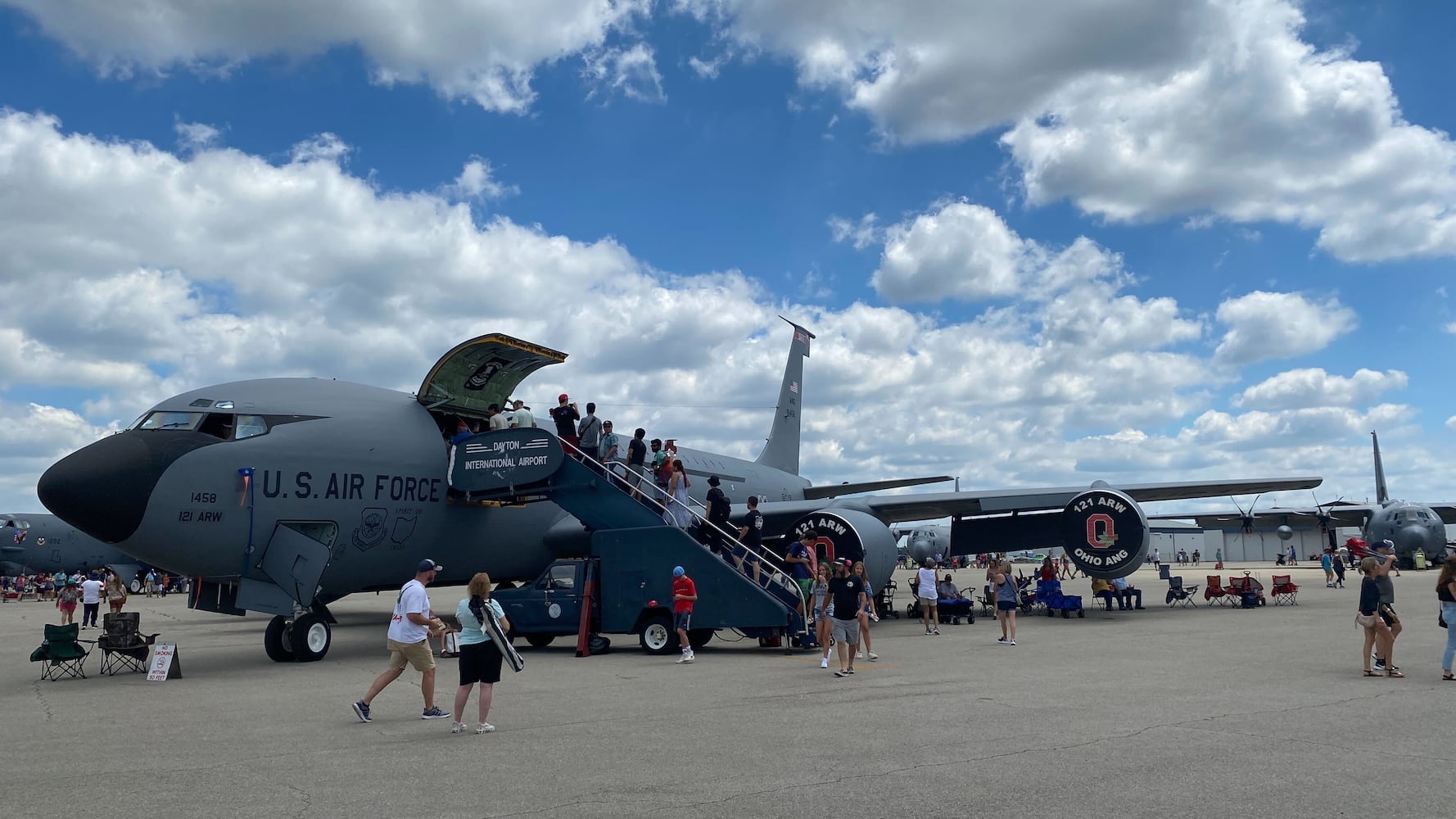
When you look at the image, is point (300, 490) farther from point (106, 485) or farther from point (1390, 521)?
point (1390, 521)

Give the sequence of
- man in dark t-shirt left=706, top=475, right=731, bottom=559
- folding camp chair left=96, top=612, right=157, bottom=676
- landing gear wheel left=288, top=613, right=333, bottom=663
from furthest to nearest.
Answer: man in dark t-shirt left=706, top=475, right=731, bottom=559 < landing gear wheel left=288, top=613, right=333, bottom=663 < folding camp chair left=96, top=612, right=157, bottom=676

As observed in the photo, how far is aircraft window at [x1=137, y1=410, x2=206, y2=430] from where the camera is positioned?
46.7ft

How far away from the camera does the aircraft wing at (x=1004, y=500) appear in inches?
894

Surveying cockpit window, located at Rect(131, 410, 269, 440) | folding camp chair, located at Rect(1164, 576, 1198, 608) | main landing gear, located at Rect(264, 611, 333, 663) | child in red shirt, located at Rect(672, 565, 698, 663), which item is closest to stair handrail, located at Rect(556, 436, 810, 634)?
child in red shirt, located at Rect(672, 565, 698, 663)

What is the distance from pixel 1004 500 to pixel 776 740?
16246 mm

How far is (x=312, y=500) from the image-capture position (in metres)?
15.0

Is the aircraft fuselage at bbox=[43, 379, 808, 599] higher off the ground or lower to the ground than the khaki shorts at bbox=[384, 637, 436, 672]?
higher

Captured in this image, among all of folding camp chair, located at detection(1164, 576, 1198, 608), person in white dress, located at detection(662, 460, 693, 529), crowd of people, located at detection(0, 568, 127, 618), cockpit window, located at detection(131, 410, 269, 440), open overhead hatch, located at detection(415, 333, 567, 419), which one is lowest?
crowd of people, located at detection(0, 568, 127, 618)

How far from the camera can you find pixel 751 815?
569 centimetres

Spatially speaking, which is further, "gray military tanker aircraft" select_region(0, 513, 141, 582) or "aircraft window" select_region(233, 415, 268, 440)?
"gray military tanker aircraft" select_region(0, 513, 141, 582)

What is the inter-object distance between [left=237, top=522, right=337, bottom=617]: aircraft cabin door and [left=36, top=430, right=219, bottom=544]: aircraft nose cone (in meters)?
1.89

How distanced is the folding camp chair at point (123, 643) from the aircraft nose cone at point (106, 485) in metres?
1.84

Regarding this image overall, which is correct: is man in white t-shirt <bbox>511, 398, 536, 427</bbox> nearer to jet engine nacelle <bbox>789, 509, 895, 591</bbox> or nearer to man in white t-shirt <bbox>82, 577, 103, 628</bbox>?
jet engine nacelle <bbox>789, 509, 895, 591</bbox>

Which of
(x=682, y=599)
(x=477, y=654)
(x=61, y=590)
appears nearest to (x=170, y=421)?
(x=682, y=599)
